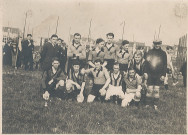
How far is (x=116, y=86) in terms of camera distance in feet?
17.8

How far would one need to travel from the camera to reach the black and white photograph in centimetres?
515

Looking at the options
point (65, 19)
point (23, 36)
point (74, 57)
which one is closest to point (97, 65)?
point (74, 57)

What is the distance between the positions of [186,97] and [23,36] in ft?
10.1

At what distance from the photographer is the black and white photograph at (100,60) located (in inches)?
203

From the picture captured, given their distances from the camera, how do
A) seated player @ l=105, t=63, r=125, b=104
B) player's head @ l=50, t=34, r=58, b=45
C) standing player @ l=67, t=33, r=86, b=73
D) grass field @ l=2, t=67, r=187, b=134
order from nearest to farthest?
grass field @ l=2, t=67, r=187, b=134, seated player @ l=105, t=63, r=125, b=104, player's head @ l=50, t=34, r=58, b=45, standing player @ l=67, t=33, r=86, b=73

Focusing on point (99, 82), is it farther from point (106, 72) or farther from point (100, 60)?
point (100, 60)

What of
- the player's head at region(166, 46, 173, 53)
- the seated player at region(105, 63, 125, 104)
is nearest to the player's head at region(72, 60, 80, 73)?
the seated player at region(105, 63, 125, 104)

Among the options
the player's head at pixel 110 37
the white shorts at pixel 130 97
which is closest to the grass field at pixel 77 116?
the white shorts at pixel 130 97

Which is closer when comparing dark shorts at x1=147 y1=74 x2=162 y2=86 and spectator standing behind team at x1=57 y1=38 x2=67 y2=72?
dark shorts at x1=147 y1=74 x2=162 y2=86

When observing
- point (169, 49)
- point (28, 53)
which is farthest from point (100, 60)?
point (28, 53)

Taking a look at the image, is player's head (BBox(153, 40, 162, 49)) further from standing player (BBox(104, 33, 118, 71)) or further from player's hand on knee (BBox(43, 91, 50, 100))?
player's hand on knee (BBox(43, 91, 50, 100))

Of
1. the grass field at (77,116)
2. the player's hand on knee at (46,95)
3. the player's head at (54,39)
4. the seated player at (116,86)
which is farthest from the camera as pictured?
the player's head at (54,39)

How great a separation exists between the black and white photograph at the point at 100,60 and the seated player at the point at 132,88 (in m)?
0.02

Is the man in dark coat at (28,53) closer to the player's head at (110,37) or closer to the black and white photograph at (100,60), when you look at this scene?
the black and white photograph at (100,60)
